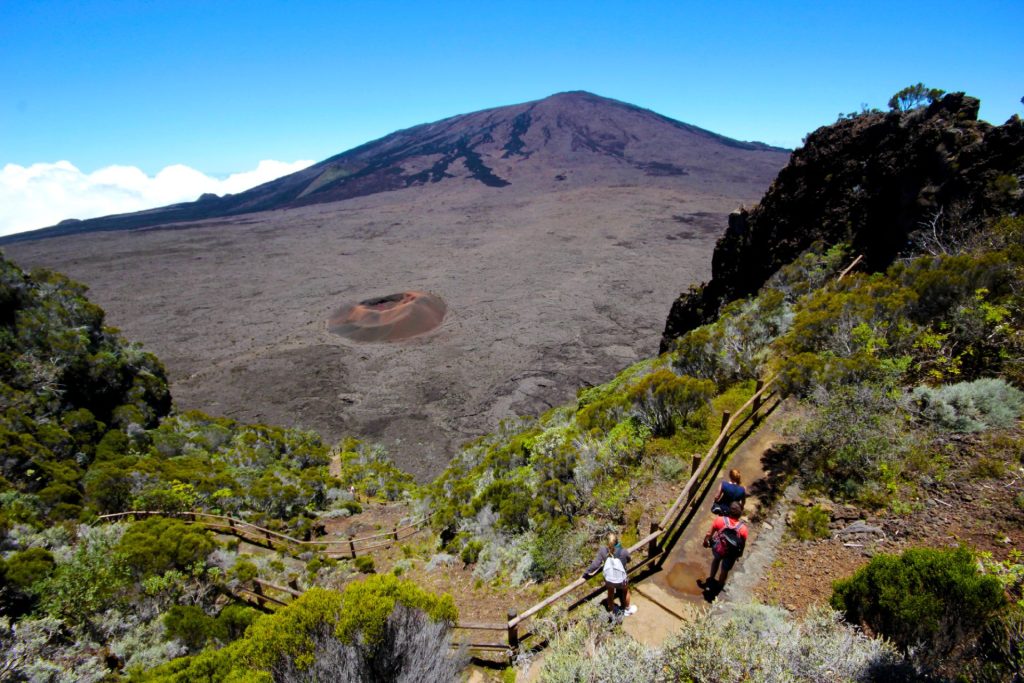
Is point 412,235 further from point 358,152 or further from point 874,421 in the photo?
point 358,152

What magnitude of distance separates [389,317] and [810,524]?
101ft

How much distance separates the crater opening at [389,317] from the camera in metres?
31.3

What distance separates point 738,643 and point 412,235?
59997mm

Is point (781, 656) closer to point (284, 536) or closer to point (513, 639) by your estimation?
point (513, 639)

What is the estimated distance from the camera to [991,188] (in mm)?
9758

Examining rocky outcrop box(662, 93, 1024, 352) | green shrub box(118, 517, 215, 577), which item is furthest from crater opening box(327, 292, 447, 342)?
green shrub box(118, 517, 215, 577)

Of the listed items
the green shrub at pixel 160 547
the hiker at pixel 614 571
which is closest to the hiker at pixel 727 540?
the hiker at pixel 614 571

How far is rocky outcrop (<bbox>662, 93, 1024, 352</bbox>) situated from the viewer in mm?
10109

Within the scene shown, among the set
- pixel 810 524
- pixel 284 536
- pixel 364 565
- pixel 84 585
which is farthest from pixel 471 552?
pixel 284 536

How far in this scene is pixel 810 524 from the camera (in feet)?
16.9

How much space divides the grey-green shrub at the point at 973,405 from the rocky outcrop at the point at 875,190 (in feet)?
21.1

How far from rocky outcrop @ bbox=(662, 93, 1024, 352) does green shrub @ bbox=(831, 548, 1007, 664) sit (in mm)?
9913

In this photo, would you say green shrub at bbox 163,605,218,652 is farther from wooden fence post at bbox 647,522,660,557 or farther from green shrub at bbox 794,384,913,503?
green shrub at bbox 794,384,913,503

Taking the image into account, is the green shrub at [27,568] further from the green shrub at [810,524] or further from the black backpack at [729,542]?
the green shrub at [810,524]
